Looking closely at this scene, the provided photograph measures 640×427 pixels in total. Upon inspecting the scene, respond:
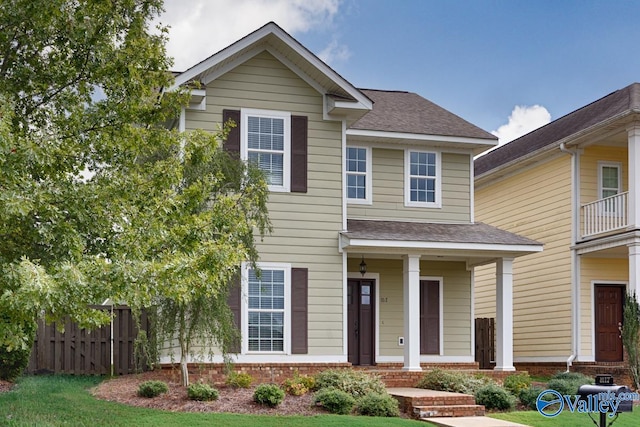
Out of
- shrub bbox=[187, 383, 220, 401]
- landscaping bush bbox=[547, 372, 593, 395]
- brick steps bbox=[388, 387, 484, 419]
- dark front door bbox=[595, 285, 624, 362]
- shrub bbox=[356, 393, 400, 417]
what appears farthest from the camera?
dark front door bbox=[595, 285, 624, 362]

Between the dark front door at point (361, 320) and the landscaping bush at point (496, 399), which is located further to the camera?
the dark front door at point (361, 320)

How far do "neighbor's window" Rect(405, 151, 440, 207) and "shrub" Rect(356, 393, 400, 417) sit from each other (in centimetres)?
712

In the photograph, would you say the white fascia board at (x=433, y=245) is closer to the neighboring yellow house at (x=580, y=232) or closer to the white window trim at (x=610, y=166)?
the neighboring yellow house at (x=580, y=232)

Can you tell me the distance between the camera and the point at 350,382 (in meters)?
15.9

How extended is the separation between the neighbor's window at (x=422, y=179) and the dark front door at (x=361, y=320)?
2.35 metres

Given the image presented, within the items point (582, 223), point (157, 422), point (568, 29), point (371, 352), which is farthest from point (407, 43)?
point (157, 422)

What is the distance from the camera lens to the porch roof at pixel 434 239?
724 inches

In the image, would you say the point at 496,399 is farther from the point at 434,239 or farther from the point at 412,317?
the point at 434,239

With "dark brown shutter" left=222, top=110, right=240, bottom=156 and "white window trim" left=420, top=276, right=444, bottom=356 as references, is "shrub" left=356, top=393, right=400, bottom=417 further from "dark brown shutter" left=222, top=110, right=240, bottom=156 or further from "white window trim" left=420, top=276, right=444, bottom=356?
"white window trim" left=420, top=276, right=444, bottom=356

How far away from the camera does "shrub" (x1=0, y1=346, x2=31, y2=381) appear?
53.5 ft

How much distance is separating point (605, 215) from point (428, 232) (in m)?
5.27

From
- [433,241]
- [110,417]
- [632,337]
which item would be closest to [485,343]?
[632,337]

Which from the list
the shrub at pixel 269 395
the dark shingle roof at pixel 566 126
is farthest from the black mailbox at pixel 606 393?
the dark shingle roof at pixel 566 126

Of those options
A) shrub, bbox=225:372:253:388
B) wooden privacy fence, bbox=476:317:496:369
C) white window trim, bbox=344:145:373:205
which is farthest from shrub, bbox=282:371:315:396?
wooden privacy fence, bbox=476:317:496:369
